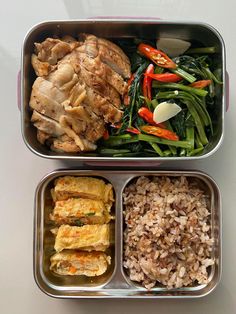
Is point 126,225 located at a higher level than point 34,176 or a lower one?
lower

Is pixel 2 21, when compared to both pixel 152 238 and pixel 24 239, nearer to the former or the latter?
pixel 24 239

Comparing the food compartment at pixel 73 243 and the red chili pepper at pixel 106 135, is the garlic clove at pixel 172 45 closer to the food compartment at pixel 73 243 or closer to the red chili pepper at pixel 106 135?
the red chili pepper at pixel 106 135

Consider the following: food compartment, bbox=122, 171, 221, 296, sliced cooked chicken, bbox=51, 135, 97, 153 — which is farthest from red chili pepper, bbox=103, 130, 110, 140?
food compartment, bbox=122, 171, 221, 296

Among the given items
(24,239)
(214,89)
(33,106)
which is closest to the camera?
(33,106)

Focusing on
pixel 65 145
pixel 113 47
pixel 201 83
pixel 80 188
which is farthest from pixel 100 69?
pixel 80 188

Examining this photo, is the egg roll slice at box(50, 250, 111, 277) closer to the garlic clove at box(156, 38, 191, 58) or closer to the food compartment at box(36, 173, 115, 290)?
the food compartment at box(36, 173, 115, 290)

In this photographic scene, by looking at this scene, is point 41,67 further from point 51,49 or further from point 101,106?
point 101,106

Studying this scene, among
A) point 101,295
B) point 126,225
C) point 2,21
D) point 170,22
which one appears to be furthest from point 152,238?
point 2,21
